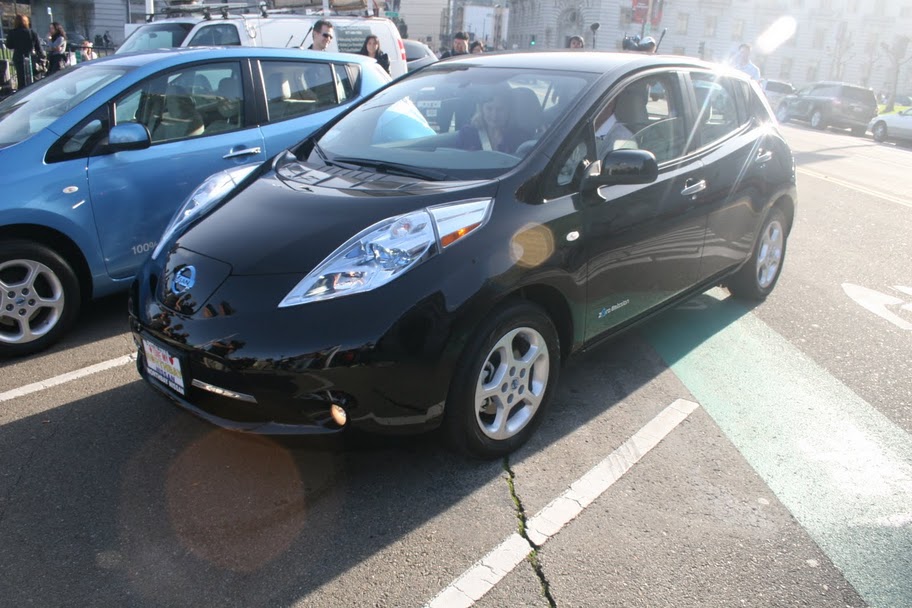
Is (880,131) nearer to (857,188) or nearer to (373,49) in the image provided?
(857,188)

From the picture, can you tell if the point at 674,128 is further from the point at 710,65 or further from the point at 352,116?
the point at 352,116

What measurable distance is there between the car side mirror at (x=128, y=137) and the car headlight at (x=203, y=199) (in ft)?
2.24

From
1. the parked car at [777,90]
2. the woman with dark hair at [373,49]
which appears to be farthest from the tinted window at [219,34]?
the parked car at [777,90]

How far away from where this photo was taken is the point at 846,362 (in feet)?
14.7

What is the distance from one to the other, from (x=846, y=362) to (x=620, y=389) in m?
1.57

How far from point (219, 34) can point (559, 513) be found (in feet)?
30.4

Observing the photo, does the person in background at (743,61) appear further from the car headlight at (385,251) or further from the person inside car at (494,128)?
the car headlight at (385,251)

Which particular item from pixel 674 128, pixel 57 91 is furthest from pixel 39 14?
pixel 674 128

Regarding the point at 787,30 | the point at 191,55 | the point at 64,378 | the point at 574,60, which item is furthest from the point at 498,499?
the point at 787,30

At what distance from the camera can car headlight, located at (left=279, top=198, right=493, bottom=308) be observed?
8.90 feet

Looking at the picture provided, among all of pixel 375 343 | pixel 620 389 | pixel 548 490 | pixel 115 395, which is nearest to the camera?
pixel 375 343

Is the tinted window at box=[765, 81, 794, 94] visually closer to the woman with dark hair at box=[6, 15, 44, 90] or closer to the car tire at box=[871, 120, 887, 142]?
the car tire at box=[871, 120, 887, 142]

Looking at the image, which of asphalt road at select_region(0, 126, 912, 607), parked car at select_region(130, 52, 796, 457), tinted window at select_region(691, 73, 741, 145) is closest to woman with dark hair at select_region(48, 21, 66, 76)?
asphalt road at select_region(0, 126, 912, 607)

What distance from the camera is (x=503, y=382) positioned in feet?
10.2
